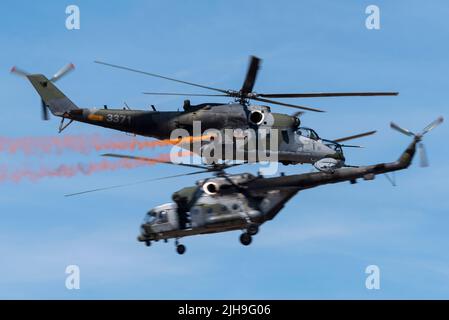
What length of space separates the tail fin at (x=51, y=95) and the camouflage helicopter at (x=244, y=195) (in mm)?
8838

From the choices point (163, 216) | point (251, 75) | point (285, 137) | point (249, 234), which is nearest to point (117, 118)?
point (163, 216)

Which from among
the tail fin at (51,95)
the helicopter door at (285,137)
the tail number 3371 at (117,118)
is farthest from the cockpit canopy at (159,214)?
the tail fin at (51,95)

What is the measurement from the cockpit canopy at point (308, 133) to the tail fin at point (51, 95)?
45.0 ft

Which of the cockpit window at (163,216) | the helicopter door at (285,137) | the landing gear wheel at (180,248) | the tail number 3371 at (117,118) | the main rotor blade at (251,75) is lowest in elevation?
the landing gear wheel at (180,248)

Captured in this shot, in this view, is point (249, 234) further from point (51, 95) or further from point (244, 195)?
point (51, 95)

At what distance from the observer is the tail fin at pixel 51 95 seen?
69688 millimetres

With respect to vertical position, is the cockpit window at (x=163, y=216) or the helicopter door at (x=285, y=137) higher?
the helicopter door at (x=285, y=137)

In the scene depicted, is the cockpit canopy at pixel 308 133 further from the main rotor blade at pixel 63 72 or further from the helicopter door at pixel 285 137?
the main rotor blade at pixel 63 72

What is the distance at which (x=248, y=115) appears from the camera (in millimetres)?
66562

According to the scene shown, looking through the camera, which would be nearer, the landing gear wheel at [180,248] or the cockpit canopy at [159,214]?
the landing gear wheel at [180,248]

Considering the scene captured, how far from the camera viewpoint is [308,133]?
69.4 meters
